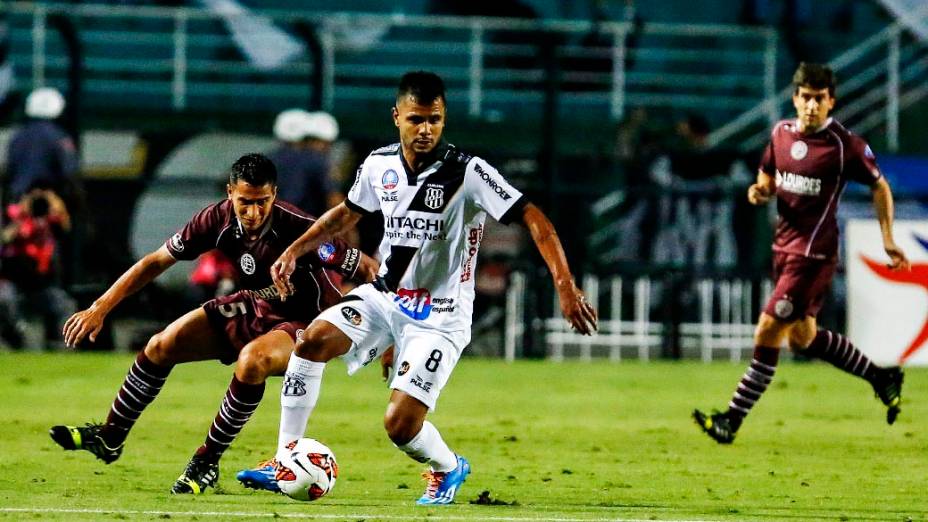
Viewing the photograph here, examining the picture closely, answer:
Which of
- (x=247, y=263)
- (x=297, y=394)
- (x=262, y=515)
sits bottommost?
(x=262, y=515)

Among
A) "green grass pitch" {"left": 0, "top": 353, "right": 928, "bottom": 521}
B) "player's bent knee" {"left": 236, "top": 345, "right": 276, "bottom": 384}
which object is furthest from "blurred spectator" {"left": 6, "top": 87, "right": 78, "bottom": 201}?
"player's bent knee" {"left": 236, "top": 345, "right": 276, "bottom": 384}

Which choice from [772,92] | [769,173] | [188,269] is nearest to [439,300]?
[769,173]

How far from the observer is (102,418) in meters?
12.2

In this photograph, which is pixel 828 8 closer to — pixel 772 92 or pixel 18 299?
pixel 772 92

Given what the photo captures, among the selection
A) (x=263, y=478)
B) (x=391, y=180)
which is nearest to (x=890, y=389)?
(x=391, y=180)

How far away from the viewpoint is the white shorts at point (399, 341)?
7.92 meters

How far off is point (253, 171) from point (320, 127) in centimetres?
931

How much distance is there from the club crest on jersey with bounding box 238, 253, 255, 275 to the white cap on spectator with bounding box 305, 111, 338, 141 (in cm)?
867

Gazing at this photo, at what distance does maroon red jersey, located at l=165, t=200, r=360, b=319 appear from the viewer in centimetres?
862

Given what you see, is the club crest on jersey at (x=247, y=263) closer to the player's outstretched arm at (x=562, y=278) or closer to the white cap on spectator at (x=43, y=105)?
the player's outstretched arm at (x=562, y=278)

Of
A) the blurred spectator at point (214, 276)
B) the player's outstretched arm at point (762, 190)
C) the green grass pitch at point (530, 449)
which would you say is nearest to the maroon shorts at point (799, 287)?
the player's outstretched arm at point (762, 190)

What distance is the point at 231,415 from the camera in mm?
8391

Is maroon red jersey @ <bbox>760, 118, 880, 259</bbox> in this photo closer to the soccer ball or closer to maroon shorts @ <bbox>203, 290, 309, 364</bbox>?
maroon shorts @ <bbox>203, 290, 309, 364</bbox>

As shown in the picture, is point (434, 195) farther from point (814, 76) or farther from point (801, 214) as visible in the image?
point (801, 214)
